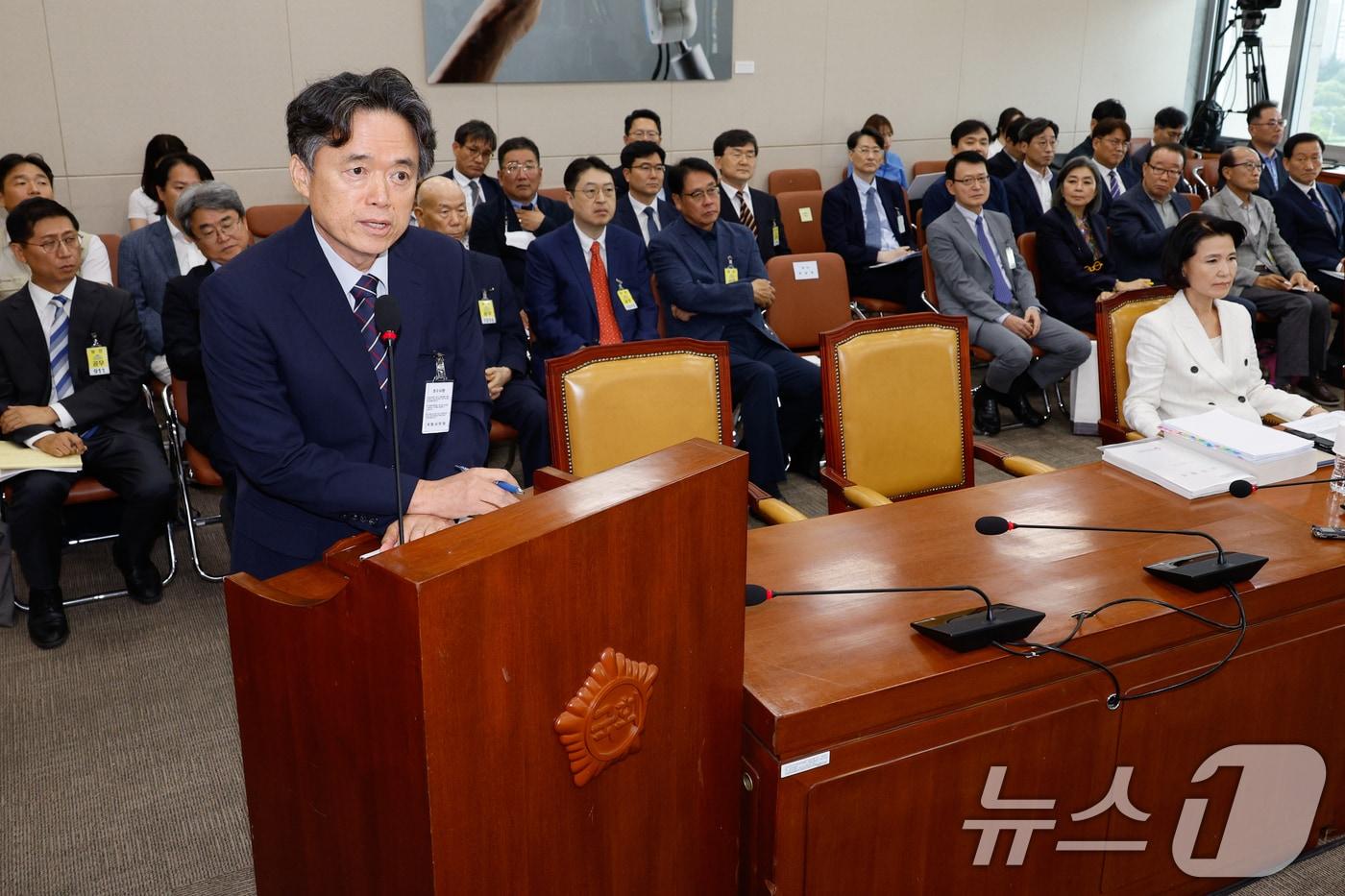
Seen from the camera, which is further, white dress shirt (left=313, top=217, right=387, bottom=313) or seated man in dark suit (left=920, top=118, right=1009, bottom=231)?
seated man in dark suit (left=920, top=118, right=1009, bottom=231)

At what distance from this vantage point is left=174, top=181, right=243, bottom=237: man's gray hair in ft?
13.1

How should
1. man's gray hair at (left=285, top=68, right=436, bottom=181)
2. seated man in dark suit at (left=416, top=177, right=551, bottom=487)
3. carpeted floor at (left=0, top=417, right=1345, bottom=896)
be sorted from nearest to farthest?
man's gray hair at (left=285, top=68, right=436, bottom=181) < carpeted floor at (left=0, top=417, right=1345, bottom=896) < seated man in dark suit at (left=416, top=177, right=551, bottom=487)

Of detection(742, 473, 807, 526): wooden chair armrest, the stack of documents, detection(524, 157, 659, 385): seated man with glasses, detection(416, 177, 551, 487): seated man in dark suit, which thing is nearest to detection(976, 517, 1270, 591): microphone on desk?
the stack of documents

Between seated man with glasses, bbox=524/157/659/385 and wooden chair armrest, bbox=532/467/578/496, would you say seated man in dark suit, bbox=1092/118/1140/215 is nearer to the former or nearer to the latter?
seated man with glasses, bbox=524/157/659/385

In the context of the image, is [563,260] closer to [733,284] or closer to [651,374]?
[733,284]

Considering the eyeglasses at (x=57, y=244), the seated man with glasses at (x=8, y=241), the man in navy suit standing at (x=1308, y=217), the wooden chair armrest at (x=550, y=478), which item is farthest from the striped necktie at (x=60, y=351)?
the man in navy suit standing at (x=1308, y=217)

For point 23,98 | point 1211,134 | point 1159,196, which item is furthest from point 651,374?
point 1211,134

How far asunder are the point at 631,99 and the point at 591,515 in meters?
7.40

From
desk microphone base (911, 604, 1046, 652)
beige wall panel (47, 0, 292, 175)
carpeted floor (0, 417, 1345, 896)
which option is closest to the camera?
desk microphone base (911, 604, 1046, 652)

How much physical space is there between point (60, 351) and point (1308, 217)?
21.9 ft

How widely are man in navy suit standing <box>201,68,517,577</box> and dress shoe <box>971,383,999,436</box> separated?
4172 mm

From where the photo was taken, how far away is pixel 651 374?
3045mm

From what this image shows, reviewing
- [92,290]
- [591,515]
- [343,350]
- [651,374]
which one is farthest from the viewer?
[92,290]

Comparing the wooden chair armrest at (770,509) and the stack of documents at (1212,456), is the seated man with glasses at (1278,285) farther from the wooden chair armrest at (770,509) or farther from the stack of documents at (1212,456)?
the wooden chair armrest at (770,509)
